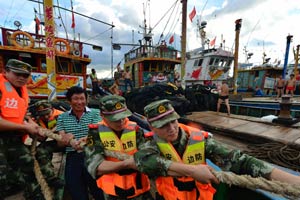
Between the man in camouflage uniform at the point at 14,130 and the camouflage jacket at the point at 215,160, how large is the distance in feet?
4.82

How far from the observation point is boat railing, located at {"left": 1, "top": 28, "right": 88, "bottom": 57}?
877cm

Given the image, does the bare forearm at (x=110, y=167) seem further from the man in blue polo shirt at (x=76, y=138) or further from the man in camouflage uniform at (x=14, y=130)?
the man in camouflage uniform at (x=14, y=130)

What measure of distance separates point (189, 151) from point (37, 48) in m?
11.5

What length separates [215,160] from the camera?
1.40 metres

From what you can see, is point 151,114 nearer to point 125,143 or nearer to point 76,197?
point 125,143

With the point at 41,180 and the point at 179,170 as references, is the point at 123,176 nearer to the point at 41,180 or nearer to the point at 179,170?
the point at 179,170

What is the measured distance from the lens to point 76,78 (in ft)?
36.3

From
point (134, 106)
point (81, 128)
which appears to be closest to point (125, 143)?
point (81, 128)

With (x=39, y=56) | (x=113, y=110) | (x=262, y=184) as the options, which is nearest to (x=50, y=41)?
(x=113, y=110)

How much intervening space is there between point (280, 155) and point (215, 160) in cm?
318

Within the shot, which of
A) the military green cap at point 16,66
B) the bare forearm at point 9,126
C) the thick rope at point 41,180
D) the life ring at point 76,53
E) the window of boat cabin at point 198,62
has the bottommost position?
the thick rope at point 41,180

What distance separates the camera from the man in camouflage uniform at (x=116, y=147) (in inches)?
60.4

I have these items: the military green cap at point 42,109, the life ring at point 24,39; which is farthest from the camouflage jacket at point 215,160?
the life ring at point 24,39

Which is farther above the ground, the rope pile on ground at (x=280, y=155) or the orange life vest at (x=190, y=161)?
the orange life vest at (x=190, y=161)
